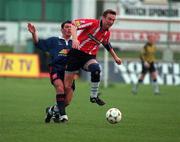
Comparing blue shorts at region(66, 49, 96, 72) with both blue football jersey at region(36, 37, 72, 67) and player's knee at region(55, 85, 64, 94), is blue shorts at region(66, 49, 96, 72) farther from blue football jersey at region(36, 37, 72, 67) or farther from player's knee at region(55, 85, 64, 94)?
player's knee at region(55, 85, 64, 94)

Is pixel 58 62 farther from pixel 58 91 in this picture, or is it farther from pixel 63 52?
pixel 58 91

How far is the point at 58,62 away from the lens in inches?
584

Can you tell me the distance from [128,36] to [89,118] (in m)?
20.5

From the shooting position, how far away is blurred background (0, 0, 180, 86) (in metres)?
32.4

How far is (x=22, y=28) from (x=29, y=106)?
1901 centimetres

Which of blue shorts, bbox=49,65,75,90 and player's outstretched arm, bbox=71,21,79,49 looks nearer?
player's outstretched arm, bbox=71,21,79,49

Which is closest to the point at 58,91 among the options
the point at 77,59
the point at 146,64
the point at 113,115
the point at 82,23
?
the point at 77,59

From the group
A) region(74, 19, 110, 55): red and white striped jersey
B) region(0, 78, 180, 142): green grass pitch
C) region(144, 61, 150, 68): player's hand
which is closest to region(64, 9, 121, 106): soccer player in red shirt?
region(74, 19, 110, 55): red and white striped jersey

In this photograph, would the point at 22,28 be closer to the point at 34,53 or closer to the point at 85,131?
the point at 34,53

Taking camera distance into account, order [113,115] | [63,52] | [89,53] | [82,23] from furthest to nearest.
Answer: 1. [63,52]
2. [89,53]
3. [82,23]
4. [113,115]

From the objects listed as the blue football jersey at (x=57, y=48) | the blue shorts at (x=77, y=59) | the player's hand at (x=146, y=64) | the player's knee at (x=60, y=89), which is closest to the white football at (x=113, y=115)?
the player's knee at (x=60, y=89)

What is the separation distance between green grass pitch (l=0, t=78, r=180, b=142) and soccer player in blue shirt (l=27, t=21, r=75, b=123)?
312 millimetres

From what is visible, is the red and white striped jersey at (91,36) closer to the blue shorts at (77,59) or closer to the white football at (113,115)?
the blue shorts at (77,59)

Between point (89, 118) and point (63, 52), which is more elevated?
point (63, 52)
